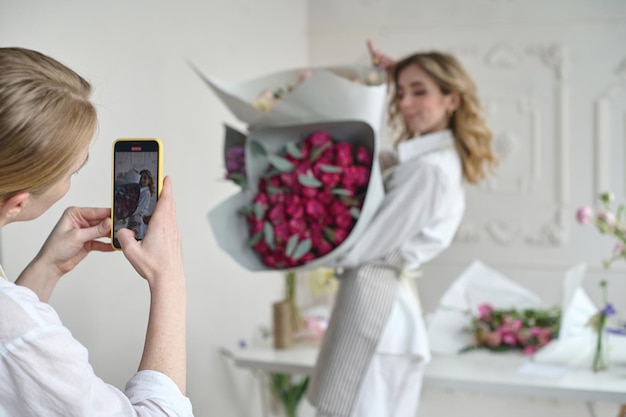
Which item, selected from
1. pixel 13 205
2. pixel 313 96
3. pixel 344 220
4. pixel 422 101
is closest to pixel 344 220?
pixel 344 220

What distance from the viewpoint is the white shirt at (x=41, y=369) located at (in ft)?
2.53

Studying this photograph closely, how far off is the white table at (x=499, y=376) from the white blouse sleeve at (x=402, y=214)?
472 mm

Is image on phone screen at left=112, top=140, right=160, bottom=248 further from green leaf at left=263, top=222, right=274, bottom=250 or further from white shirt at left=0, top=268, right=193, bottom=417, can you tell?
green leaf at left=263, top=222, right=274, bottom=250

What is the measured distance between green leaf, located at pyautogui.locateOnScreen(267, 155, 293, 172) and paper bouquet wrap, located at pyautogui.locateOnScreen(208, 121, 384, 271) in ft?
0.12

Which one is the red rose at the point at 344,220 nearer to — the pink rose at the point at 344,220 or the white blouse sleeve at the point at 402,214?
the pink rose at the point at 344,220

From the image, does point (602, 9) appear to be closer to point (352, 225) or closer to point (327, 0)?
point (327, 0)

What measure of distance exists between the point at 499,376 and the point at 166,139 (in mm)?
1311

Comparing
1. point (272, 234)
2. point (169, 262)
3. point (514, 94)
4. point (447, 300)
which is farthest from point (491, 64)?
point (169, 262)

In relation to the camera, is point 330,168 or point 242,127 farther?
point 242,127

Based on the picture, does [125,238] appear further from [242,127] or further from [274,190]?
[242,127]

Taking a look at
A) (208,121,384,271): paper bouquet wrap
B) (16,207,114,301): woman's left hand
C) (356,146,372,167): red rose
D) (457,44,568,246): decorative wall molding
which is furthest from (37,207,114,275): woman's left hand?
(457,44,568,246): decorative wall molding

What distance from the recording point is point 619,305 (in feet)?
12.0

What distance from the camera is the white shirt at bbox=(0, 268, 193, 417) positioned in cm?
77

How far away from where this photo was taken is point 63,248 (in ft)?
3.54
